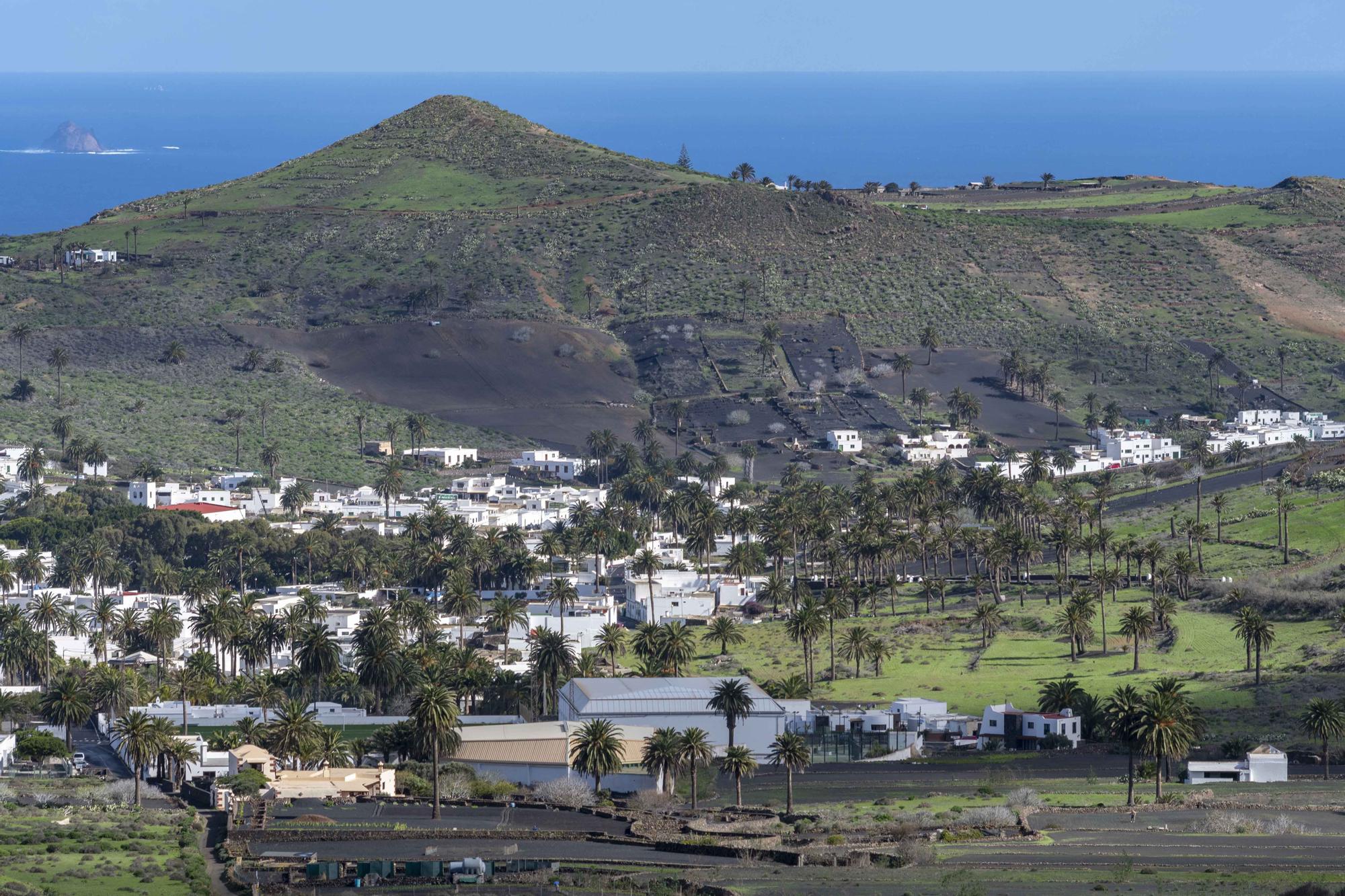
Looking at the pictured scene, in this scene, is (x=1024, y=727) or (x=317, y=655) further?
(x=317, y=655)

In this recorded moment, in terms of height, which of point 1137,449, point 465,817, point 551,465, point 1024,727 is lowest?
point 465,817

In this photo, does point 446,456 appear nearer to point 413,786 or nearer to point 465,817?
point 413,786

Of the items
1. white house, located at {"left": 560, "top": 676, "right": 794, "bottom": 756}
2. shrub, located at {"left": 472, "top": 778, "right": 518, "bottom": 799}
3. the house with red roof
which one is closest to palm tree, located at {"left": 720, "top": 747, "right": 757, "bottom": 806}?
shrub, located at {"left": 472, "top": 778, "right": 518, "bottom": 799}

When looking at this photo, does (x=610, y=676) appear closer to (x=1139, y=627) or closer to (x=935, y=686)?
(x=935, y=686)

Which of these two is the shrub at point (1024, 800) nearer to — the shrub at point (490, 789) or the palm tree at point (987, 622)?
the shrub at point (490, 789)

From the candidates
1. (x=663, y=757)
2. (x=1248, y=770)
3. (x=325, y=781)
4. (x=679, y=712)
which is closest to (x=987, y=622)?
(x=679, y=712)

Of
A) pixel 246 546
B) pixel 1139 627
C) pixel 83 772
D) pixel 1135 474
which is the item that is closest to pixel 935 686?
pixel 1139 627

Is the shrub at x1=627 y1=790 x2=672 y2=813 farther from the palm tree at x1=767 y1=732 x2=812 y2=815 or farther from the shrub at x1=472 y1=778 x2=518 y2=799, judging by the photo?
the shrub at x1=472 y1=778 x2=518 y2=799
